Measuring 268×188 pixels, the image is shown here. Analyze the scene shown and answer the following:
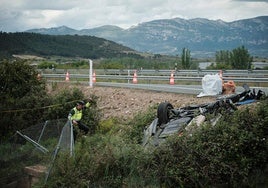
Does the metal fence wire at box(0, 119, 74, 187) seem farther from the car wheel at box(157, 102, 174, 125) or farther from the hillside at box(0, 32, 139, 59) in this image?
the hillside at box(0, 32, 139, 59)

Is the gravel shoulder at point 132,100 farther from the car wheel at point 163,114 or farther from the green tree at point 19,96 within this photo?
the car wheel at point 163,114

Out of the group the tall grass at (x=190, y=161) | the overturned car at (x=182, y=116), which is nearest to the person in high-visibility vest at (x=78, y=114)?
the overturned car at (x=182, y=116)

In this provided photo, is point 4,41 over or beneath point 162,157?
over

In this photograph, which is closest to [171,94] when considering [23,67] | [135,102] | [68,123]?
[135,102]

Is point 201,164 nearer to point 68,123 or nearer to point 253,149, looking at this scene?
point 253,149

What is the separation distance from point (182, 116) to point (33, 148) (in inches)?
170

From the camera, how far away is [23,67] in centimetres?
1852

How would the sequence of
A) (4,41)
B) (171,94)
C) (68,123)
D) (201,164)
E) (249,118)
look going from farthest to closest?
(4,41) → (171,94) → (68,123) → (249,118) → (201,164)

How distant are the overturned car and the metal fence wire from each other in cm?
218

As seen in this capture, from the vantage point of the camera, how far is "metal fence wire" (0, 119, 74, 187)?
10441 mm

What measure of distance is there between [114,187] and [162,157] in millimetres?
1278

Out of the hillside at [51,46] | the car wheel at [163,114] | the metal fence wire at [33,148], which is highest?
the hillside at [51,46]

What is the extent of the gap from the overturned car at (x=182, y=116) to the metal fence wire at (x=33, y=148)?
85.7 inches

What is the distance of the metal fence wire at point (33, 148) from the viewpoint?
1044 centimetres
